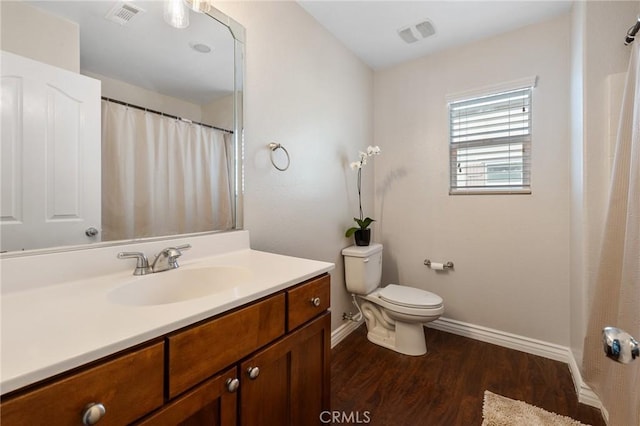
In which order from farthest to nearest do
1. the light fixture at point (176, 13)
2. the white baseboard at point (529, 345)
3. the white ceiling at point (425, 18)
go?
1. the white ceiling at point (425, 18)
2. the white baseboard at point (529, 345)
3. the light fixture at point (176, 13)

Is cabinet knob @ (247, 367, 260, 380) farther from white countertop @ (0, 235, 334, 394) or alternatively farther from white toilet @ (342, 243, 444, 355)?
white toilet @ (342, 243, 444, 355)

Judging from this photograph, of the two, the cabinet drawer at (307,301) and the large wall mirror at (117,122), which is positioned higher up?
the large wall mirror at (117,122)

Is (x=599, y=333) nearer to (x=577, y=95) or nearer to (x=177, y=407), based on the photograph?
(x=577, y=95)

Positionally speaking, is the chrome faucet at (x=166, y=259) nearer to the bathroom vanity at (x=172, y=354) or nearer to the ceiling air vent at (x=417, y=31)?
the bathroom vanity at (x=172, y=354)

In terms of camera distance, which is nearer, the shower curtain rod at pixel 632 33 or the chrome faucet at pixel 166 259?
the chrome faucet at pixel 166 259

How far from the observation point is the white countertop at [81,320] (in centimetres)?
46

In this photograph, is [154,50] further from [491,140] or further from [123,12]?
[491,140]

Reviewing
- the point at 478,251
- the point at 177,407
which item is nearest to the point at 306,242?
the point at 177,407

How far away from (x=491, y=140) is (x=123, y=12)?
93.2 inches

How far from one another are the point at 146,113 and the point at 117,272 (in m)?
0.63

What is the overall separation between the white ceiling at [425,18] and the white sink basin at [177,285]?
1.74 meters

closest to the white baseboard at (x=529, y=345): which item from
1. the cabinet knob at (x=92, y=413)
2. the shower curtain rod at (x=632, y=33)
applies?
the shower curtain rod at (x=632, y=33)

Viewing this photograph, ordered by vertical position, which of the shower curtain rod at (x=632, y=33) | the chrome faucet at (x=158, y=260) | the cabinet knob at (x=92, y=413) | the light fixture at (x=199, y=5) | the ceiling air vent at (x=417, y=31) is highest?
the ceiling air vent at (x=417, y=31)

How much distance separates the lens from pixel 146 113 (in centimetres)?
111
